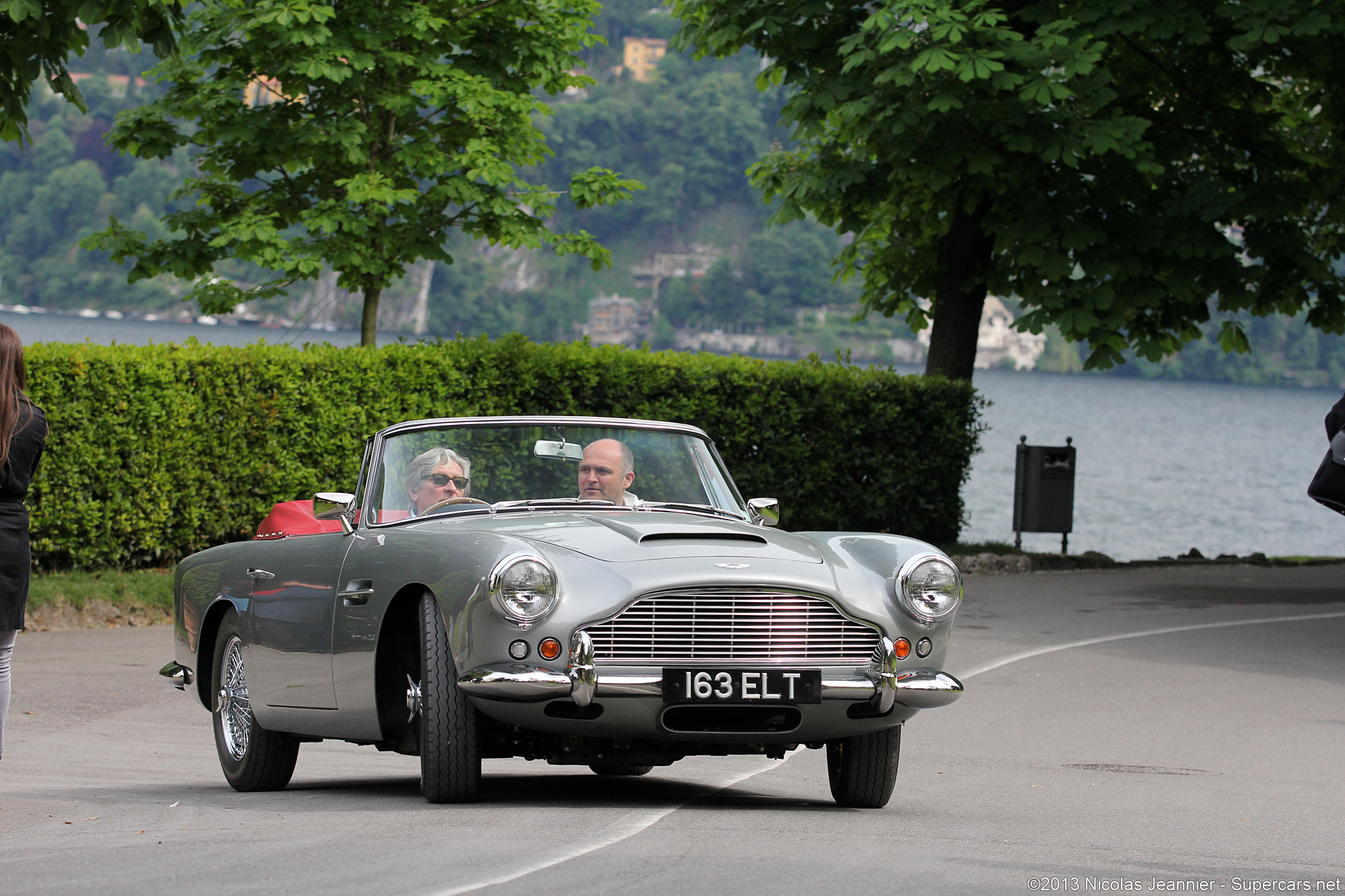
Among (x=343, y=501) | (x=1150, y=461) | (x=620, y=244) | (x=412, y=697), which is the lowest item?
(x=1150, y=461)

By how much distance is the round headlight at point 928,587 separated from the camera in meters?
6.16

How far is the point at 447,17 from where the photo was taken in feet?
62.9

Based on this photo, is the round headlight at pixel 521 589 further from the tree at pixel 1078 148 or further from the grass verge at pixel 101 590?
the tree at pixel 1078 148

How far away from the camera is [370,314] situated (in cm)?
1962

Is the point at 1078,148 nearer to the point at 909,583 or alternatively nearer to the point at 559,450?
the point at 559,450

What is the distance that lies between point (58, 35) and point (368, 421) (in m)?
6.03

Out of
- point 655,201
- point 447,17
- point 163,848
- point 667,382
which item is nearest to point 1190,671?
point 667,382

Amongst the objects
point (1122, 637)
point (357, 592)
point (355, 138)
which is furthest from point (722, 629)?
point (355, 138)

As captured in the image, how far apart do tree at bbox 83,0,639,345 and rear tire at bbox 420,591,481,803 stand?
41.3 feet

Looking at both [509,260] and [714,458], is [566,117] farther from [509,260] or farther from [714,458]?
[714,458]

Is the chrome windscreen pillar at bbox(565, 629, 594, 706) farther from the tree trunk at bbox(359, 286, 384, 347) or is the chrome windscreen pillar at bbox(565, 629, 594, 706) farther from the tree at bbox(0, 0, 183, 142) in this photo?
the tree trunk at bbox(359, 286, 384, 347)

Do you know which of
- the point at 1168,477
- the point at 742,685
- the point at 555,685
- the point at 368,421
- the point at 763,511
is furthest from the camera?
the point at 1168,477

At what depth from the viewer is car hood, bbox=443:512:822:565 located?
→ 19.2ft

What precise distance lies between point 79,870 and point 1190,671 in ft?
31.4
